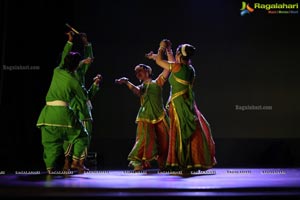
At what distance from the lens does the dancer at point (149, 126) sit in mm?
4715

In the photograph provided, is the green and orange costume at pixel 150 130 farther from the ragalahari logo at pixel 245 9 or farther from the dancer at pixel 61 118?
the ragalahari logo at pixel 245 9

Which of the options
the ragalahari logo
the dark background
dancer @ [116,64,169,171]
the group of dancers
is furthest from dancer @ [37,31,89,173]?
the ragalahari logo

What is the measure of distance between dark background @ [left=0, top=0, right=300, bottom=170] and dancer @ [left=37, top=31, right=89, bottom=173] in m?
1.47

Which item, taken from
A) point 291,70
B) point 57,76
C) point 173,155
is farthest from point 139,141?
point 291,70

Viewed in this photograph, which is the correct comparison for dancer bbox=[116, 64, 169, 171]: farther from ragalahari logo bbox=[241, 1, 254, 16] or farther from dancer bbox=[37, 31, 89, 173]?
ragalahari logo bbox=[241, 1, 254, 16]

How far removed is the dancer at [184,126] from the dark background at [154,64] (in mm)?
1507

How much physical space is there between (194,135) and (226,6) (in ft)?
7.93

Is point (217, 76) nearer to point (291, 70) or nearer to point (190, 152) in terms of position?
point (291, 70)

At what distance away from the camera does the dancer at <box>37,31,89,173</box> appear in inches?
164

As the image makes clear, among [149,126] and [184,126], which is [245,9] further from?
[184,126]

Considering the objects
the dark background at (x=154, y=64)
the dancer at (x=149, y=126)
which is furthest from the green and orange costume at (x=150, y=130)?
the dark background at (x=154, y=64)

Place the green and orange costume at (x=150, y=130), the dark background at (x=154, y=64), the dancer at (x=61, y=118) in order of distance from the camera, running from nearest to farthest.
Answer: the dancer at (x=61, y=118) < the green and orange costume at (x=150, y=130) < the dark background at (x=154, y=64)

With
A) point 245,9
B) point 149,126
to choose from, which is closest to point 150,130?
point 149,126

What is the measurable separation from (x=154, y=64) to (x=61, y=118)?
2019 millimetres
